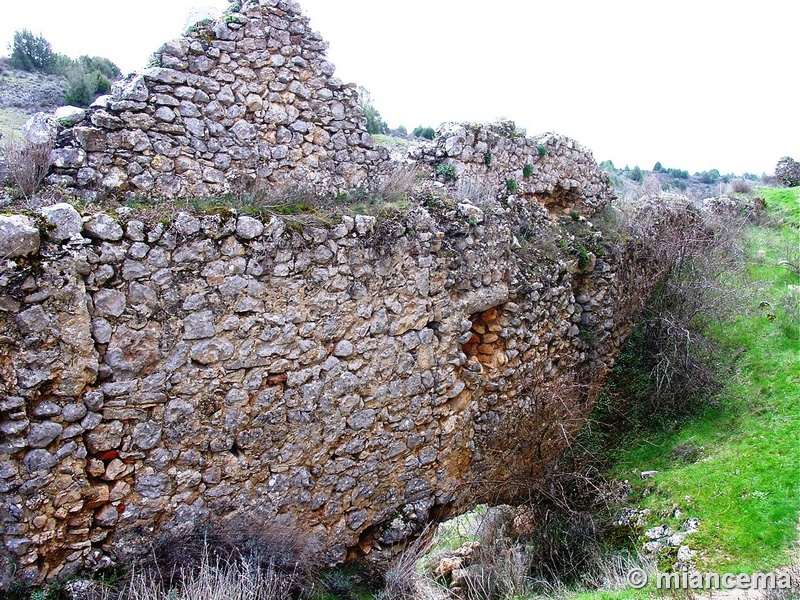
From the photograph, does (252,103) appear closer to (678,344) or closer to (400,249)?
(400,249)

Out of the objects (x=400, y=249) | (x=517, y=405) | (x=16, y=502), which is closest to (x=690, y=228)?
(x=517, y=405)

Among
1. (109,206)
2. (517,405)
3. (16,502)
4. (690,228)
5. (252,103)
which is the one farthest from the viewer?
(690,228)

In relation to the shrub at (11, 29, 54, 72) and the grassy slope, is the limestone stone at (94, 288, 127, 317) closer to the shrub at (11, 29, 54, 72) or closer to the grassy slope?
the grassy slope

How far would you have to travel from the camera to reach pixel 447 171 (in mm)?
7500

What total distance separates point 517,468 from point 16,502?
4.93 metres

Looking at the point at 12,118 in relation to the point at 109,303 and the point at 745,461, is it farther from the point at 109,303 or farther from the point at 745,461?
the point at 745,461

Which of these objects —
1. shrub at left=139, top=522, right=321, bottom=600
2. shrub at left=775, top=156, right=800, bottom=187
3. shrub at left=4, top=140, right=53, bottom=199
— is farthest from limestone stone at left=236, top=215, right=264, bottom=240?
shrub at left=775, top=156, right=800, bottom=187

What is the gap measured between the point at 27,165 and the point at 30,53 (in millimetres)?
11827

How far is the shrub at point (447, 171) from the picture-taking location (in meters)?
7.48

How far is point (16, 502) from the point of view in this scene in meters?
4.01

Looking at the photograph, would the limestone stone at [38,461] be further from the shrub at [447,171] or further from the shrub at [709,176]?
the shrub at [709,176]

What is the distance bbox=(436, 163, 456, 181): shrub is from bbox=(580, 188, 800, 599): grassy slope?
14.2 feet

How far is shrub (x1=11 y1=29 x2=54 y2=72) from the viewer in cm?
1373

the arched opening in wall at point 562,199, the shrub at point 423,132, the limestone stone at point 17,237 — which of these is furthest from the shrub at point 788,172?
the limestone stone at point 17,237
